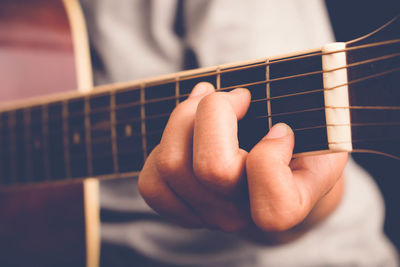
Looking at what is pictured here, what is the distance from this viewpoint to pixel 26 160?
68 centimetres

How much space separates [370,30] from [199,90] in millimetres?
528

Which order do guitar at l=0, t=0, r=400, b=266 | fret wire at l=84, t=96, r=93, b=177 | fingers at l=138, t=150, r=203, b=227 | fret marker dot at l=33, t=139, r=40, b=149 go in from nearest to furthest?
guitar at l=0, t=0, r=400, b=266, fingers at l=138, t=150, r=203, b=227, fret wire at l=84, t=96, r=93, b=177, fret marker dot at l=33, t=139, r=40, b=149

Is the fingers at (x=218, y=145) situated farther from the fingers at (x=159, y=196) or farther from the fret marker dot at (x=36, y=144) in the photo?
the fret marker dot at (x=36, y=144)

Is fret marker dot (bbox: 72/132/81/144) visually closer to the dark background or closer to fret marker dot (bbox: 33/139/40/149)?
fret marker dot (bbox: 33/139/40/149)

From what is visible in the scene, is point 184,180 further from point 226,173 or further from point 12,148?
point 12,148

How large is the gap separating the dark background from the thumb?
527mm

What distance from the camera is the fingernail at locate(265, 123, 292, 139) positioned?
0.34 m

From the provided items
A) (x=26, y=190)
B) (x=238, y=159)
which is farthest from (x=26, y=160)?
(x=238, y=159)

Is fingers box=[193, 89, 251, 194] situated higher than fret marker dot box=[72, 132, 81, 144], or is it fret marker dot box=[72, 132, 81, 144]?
fret marker dot box=[72, 132, 81, 144]

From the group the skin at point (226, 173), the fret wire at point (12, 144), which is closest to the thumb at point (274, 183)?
the skin at point (226, 173)

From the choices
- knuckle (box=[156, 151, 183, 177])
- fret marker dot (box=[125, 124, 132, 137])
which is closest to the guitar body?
fret marker dot (box=[125, 124, 132, 137])

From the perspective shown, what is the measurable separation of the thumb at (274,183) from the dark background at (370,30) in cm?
53

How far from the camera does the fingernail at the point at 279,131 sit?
0.34 metres

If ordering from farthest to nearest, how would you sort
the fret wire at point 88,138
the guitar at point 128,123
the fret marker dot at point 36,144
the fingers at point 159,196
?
1. the fret marker dot at point 36,144
2. the fret wire at point 88,138
3. the fingers at point 159,196
4. the guitar at point 128,123
